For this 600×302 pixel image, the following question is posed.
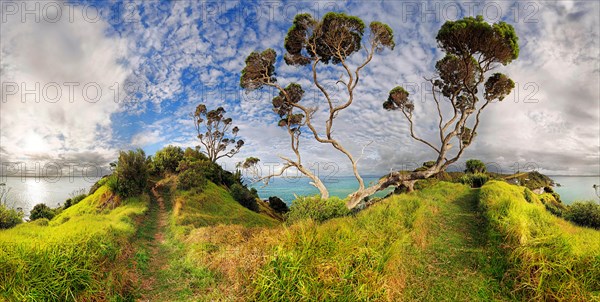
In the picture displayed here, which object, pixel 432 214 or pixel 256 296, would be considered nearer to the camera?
pixel 256 296

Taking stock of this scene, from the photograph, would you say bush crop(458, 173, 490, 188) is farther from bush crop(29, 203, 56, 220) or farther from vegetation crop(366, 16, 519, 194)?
bush crop(29, 203, 56, 220)

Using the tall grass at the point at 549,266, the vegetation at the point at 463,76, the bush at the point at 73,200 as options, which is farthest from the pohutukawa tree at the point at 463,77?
the bush at the point at 73,200

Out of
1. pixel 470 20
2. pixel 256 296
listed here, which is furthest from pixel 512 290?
pixel 470 20

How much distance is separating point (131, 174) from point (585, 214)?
90.2ft

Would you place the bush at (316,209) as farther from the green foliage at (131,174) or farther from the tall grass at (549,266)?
the green foliage at (131,174)

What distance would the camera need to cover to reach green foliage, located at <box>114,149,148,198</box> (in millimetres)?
18109

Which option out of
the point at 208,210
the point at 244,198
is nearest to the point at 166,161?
the point at 244,198

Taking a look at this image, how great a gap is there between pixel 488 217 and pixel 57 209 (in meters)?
28.4

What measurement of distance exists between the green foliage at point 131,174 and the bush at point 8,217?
5137 millimetres

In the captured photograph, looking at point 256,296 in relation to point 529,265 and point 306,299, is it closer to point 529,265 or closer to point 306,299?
point 306,299

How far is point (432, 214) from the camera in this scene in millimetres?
10914

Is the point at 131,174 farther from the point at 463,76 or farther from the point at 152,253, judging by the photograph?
the point at 463,76

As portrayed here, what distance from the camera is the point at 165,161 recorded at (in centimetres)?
2692

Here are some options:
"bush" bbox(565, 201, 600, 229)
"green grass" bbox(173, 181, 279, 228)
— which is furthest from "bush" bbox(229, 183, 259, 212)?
"bush" bbox(565, 201, 600, 229)
